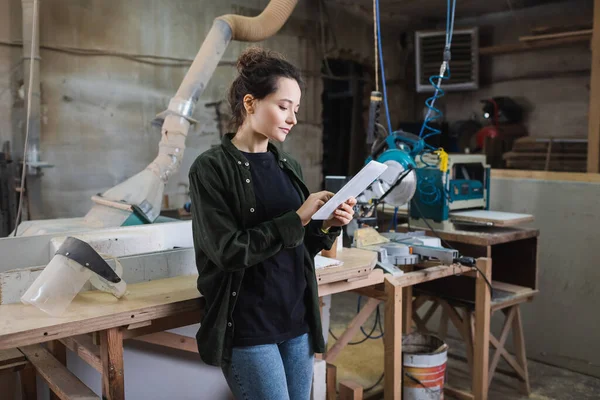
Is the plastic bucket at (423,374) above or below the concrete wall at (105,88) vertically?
below

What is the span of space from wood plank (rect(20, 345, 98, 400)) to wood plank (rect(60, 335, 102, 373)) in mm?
64

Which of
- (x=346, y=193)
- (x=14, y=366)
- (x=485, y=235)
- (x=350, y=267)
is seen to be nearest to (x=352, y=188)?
(x=346, y=193)

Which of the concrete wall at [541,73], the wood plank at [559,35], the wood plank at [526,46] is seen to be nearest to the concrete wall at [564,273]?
the wood plank at [559,35]

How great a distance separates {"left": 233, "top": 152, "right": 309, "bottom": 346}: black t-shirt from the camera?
141 centimetres

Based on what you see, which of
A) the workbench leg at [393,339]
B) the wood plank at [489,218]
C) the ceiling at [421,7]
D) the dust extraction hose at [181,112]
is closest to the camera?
the workbench leg at [393,339]

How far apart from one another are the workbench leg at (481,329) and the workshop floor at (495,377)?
1.06 ft

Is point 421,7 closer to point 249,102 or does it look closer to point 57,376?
point 249,102

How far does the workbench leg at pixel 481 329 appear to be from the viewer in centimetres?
254

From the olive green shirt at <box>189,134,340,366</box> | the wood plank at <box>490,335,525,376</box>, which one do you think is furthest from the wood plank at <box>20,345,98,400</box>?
the wood plank at <box>490,335,525,376</box>

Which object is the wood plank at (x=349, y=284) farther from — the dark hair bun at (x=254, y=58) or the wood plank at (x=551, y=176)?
the wood plank at (x=551, y=176)

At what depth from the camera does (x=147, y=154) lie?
4258 mm

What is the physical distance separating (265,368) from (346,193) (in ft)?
1.55

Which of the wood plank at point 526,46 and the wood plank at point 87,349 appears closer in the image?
the wood plank at point 87,349

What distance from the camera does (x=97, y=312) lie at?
1.46 m
